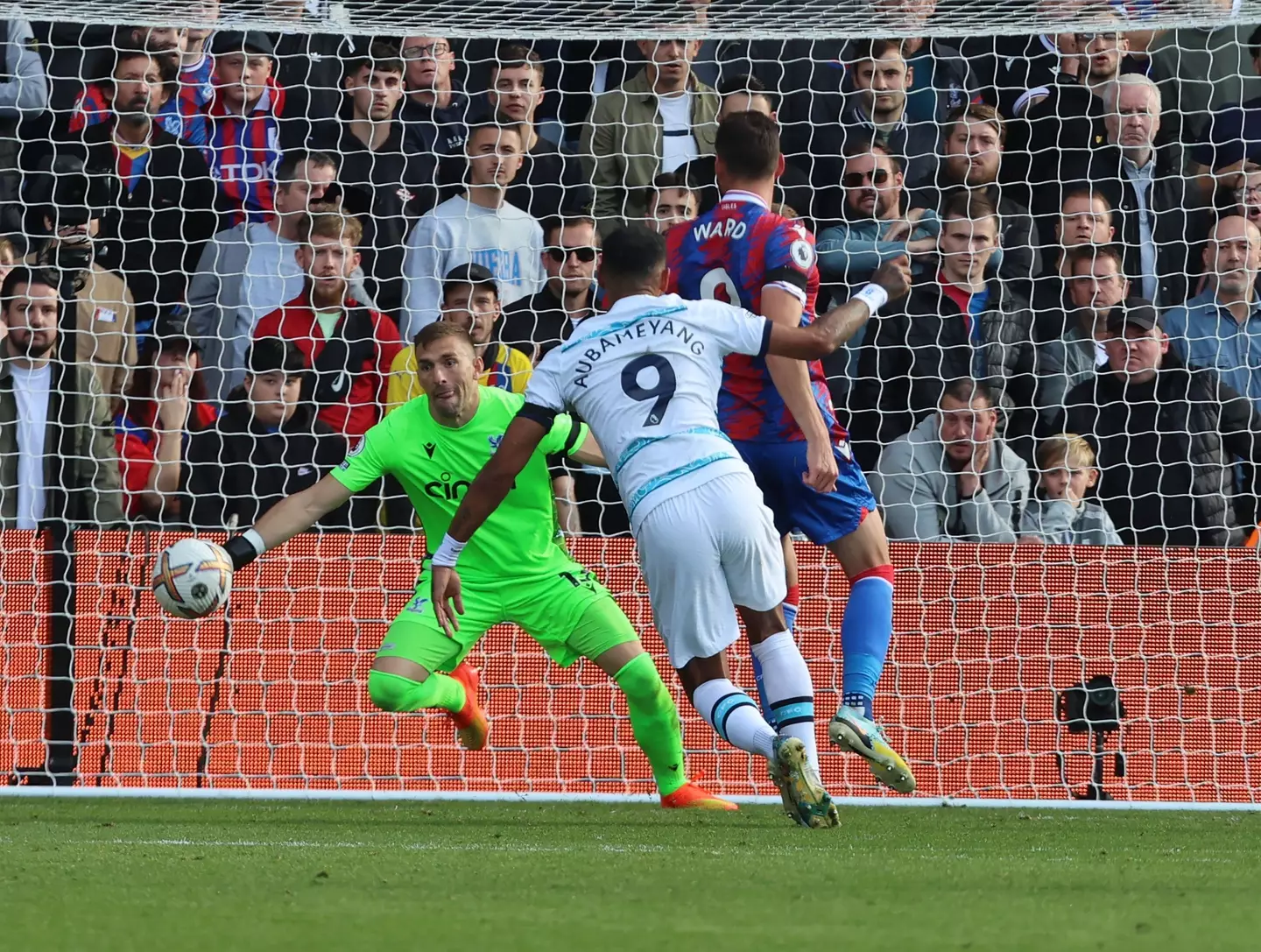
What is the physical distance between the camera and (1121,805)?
7.88m

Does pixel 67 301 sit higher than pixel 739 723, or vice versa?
pixel 67 301

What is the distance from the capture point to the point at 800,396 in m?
6.03

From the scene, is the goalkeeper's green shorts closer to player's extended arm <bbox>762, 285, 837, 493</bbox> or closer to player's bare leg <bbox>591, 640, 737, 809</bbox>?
player's bare leg <bbox>591, 640, 737, 809</bbox>

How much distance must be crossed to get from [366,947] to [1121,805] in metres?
5.30

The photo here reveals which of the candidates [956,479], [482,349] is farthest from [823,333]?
[482,349]

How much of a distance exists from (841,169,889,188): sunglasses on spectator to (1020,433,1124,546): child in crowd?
5.45ft

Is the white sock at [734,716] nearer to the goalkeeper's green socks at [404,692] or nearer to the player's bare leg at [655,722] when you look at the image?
the player's bare leg at [655,722]

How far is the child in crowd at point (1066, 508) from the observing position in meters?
8.72

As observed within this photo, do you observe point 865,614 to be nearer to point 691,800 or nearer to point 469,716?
point 691,800

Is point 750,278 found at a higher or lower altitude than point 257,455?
higher

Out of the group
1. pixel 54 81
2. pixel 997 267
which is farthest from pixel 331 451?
pixel 997 267

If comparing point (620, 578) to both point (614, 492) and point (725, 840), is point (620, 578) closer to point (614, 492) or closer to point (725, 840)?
point (614, 492)

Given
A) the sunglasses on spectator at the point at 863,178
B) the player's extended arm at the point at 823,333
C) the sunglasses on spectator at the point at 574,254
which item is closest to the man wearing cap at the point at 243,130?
the sunglasses on spectator at the point at 574,254

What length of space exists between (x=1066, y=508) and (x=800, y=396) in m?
3.12
